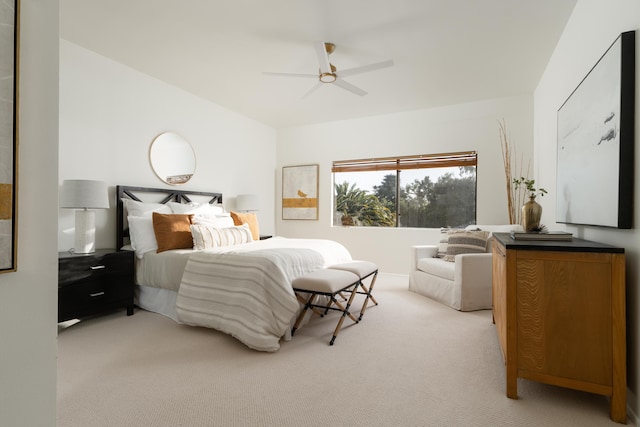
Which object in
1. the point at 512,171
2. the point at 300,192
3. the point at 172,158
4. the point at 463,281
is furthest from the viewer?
the point at 300,192

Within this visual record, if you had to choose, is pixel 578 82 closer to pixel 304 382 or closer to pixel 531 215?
pixel 531 215

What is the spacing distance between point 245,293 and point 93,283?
4.75 feet

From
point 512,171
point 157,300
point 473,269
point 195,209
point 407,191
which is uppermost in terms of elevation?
point 512,171

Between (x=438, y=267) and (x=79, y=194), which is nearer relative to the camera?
(x=79, y=194)

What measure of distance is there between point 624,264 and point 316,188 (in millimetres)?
4483

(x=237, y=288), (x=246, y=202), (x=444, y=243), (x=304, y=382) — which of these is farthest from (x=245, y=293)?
(x=444, y=243)

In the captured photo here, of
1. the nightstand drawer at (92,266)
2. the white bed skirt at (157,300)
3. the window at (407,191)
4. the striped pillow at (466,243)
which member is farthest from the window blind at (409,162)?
the nightstand drawer at (92,266)

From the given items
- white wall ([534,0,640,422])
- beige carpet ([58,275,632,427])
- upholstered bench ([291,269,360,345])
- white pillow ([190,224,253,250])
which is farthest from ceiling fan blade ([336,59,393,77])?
beige carpet ([58,275,632,427])

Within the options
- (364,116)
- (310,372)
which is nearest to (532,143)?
(364,116)

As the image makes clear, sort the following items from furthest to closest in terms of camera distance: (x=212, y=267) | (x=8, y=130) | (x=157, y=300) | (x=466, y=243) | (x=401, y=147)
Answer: (x=401, y=147) → (x=466, y=243) → (x=157, y=300) → (x=212, y=267) → (x=8, y=130)

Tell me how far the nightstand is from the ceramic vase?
11.3 ft

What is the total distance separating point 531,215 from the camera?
224 centimetres

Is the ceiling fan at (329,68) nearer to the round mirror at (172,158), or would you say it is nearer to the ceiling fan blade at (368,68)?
the ceiling fan blade at (368,68)

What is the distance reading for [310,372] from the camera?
79.7 inches
